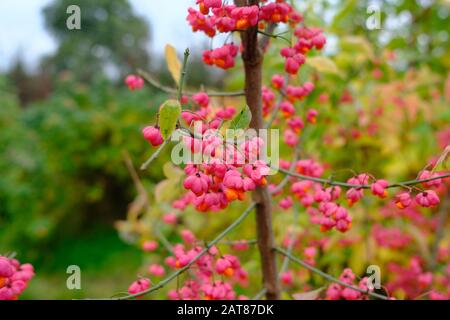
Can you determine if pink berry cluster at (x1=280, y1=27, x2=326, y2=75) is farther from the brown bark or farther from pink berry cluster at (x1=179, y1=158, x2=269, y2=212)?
pink berry cluster at (x1=179, y1=158, x2=269, y2=212)

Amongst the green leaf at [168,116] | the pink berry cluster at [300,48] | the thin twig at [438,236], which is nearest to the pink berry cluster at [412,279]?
the thin twig at [438,236]

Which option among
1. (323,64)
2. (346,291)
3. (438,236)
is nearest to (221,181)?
(346,291)

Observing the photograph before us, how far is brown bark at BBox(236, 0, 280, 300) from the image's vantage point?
770mm

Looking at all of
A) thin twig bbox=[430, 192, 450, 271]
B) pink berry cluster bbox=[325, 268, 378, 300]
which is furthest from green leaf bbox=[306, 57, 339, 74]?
thin twig bbox=[430, 192, 450, 271]

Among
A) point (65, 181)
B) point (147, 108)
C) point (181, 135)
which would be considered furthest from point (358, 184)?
point (65, 181)

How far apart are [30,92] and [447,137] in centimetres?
845

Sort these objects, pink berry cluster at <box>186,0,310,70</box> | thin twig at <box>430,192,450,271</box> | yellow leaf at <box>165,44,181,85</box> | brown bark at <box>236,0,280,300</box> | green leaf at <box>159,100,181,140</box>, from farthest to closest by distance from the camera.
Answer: thin twig at <box>430,192,450,271</box>
yellow leaf at <box>165,44,181,85</box>
brown bark at <box>236,0,280,300</box>
pink berry cluster at <box>186,0,310,70</box>
green leaf at <box>159,100,181,140</box>

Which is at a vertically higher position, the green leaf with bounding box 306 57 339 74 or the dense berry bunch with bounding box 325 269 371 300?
the green leaf with bounding box 306 57 339 74

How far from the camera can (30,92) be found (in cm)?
885

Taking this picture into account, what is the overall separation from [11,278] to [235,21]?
1.83 ft

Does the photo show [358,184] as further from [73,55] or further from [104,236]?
[73,55]

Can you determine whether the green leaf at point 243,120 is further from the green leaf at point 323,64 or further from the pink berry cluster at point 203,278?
the green leaf at point 323,64

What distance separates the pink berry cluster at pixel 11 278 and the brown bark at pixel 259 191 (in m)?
A: 0.43

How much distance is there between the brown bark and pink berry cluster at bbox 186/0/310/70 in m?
0.03
